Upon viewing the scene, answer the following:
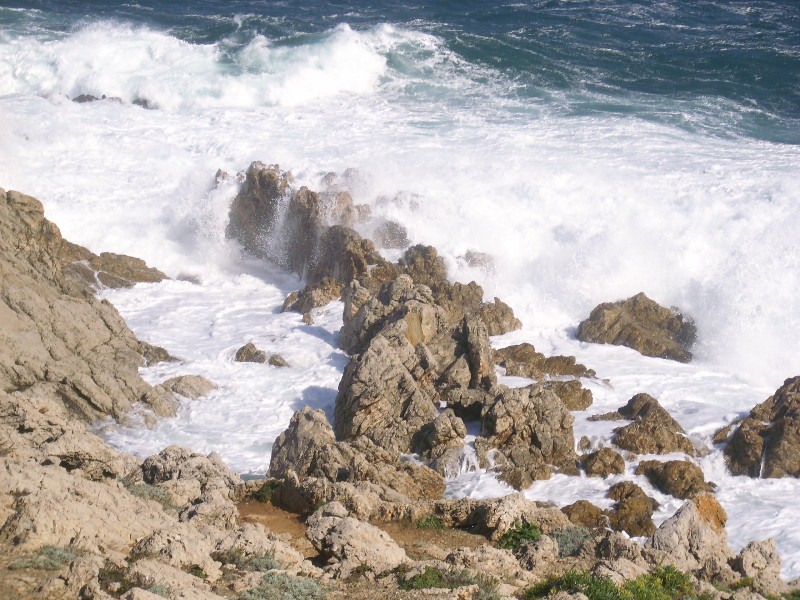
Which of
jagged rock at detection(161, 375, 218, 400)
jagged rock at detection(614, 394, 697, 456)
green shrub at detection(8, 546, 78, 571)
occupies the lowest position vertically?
jagged rock at detection(161, 375, 218, 400)

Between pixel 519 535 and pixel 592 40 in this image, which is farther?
pixel 592 40

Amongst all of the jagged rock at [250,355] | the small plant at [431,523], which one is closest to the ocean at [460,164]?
the jagged rock at [250,355]

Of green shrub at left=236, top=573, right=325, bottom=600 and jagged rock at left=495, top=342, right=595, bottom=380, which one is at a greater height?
green shrub at left=236, top=573, right=325, bottom=600

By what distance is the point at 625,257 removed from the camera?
26156mm

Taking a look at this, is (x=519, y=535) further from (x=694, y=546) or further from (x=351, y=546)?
(x=351, y=546)

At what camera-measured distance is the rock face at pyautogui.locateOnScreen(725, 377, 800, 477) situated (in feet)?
59.7

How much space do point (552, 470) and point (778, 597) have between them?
609cm

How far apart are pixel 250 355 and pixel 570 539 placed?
11160 mm

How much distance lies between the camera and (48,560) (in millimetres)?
9477

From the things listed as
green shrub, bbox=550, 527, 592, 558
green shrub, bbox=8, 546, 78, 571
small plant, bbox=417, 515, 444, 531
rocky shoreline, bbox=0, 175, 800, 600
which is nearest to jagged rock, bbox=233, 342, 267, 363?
rocky shoreline, bbox=0, 175, 800, 600

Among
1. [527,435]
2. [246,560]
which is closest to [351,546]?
[246,560]

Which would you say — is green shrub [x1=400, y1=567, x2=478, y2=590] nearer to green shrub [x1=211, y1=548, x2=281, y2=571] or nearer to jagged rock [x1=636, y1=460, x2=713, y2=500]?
green shrub [x1=211, y1=548, x2=281, y2=571]

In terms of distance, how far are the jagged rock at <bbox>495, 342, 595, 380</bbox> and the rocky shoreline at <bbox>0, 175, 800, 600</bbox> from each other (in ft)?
0.17

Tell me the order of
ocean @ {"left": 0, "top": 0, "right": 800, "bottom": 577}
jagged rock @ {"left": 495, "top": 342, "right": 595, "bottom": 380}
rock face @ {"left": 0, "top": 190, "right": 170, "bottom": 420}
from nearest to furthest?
rock face @ {"left": 0, "top": 190, "right": 170, "bottom": 420} < jagged rock @ {"left": 495, "top": 342, "right": 595, "bottom": 380} < ocean @ {"left": 0, "top": 0, "right": 800, "bottom": 577}
